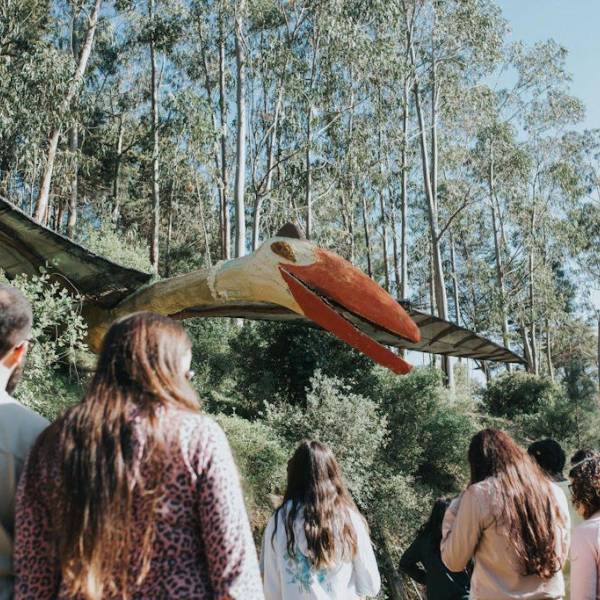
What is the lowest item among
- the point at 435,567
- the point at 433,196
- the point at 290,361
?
the point at 435,567

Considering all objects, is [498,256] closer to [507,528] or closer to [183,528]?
[507,528]

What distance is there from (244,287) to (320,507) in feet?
12.3

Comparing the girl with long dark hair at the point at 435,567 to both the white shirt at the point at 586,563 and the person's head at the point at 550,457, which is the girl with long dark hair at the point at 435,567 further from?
the white shirt at the point at 586,563

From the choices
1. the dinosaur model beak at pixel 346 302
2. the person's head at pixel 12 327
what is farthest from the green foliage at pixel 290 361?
the person's head at pixel 12 327

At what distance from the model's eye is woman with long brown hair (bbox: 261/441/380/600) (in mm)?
3328

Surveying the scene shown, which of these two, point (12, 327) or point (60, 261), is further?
point (60, 261)

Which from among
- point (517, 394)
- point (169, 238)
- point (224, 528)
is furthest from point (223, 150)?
point (224, 528)

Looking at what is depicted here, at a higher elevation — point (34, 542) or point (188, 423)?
point (188, 423)

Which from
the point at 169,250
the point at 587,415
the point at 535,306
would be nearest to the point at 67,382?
the point at 587,415

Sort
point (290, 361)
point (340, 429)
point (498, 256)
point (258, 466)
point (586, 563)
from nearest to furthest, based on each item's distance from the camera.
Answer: point (586, 563), point (258, 466), point (340, 429), point (290, 361), point (498, 256)

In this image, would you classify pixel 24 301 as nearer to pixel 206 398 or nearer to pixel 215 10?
pixel 206 398

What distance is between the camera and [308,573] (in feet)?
8.62

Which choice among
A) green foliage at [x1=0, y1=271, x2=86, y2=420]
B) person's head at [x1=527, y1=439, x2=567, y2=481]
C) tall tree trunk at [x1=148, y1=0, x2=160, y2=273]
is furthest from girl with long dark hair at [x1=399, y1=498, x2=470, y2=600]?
tall tree trunk at [x1=148, y1=0, x2=160, y2=273]

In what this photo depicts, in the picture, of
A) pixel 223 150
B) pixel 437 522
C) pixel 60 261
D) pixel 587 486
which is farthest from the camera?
pixel 223 150
